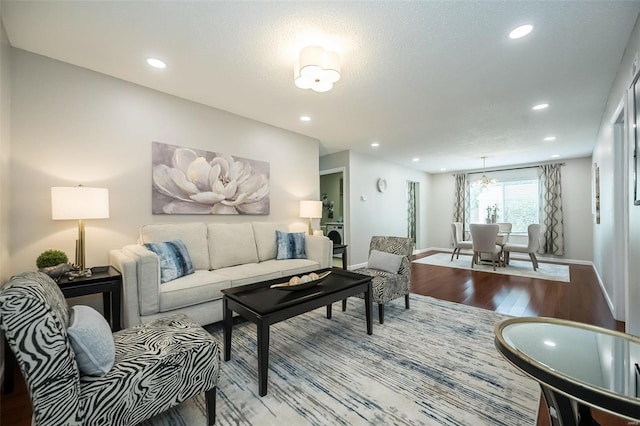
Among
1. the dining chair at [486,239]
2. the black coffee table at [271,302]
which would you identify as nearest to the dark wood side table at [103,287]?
the black coffee table at [271,302]

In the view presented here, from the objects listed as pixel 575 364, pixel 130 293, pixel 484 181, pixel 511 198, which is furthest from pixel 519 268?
pixel 130 293

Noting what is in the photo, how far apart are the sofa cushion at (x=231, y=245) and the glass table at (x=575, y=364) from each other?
8.93ft

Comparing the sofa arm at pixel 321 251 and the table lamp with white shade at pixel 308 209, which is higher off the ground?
the table lamp with white shade at pixel 308 209

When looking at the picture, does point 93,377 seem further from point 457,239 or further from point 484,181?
point 484,181

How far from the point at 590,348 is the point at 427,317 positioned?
1.76 meters

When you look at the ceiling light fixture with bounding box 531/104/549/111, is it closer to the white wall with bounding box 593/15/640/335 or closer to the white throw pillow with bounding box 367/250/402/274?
the white wall with bounding box 593/15/640/335

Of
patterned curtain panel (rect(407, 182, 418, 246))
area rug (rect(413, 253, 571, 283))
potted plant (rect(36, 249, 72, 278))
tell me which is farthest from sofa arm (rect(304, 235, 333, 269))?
patterned curtain panel (rect(407, 182, 418, 246))

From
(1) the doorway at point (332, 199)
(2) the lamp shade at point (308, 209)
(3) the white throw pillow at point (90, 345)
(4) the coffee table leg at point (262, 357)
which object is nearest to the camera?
(3) the white throw pillow at point (90, 345)

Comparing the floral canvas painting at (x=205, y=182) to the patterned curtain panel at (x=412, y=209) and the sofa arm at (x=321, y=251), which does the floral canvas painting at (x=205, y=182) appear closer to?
the sofa arm at (x=321, y=251)

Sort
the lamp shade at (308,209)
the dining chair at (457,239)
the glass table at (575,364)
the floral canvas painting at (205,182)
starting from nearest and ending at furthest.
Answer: the glass table at (575,364) < the floral canvas painting at (205,182) < the lamp shade at (308,209) < the dining chair at (457,239)

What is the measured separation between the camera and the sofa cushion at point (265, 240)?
11.5 ft

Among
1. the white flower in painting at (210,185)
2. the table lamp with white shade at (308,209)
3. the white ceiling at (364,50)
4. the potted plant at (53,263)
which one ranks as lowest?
the potted plant at (53,263)

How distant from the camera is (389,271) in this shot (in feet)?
9.97

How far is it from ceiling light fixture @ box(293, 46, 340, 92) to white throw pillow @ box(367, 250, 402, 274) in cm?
200
